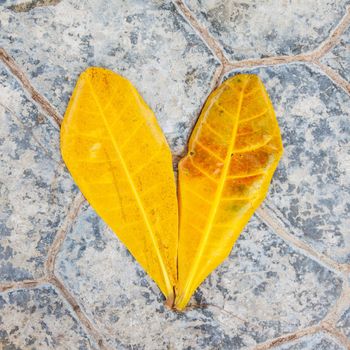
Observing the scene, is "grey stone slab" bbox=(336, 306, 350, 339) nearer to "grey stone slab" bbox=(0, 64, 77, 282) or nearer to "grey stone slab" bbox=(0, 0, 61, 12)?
"grey stone slab" bbox=(0, 64, 77, 282)

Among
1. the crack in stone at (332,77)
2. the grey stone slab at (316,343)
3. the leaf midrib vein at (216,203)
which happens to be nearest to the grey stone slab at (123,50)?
the leaf midrib vein at (216,203)

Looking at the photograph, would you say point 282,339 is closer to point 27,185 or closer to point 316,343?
point 316,343

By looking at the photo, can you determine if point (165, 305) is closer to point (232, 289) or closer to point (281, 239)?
point (232, 289)

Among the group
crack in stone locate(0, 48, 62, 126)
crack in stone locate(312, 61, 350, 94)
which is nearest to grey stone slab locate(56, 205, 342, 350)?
crack in stone locate(0, 48, 62, 126)

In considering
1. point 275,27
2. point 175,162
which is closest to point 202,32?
point 275,27

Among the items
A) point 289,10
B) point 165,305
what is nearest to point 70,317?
point 165,305

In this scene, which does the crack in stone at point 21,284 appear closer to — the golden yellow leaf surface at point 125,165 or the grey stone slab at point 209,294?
the grey stone slab at point 209,294
